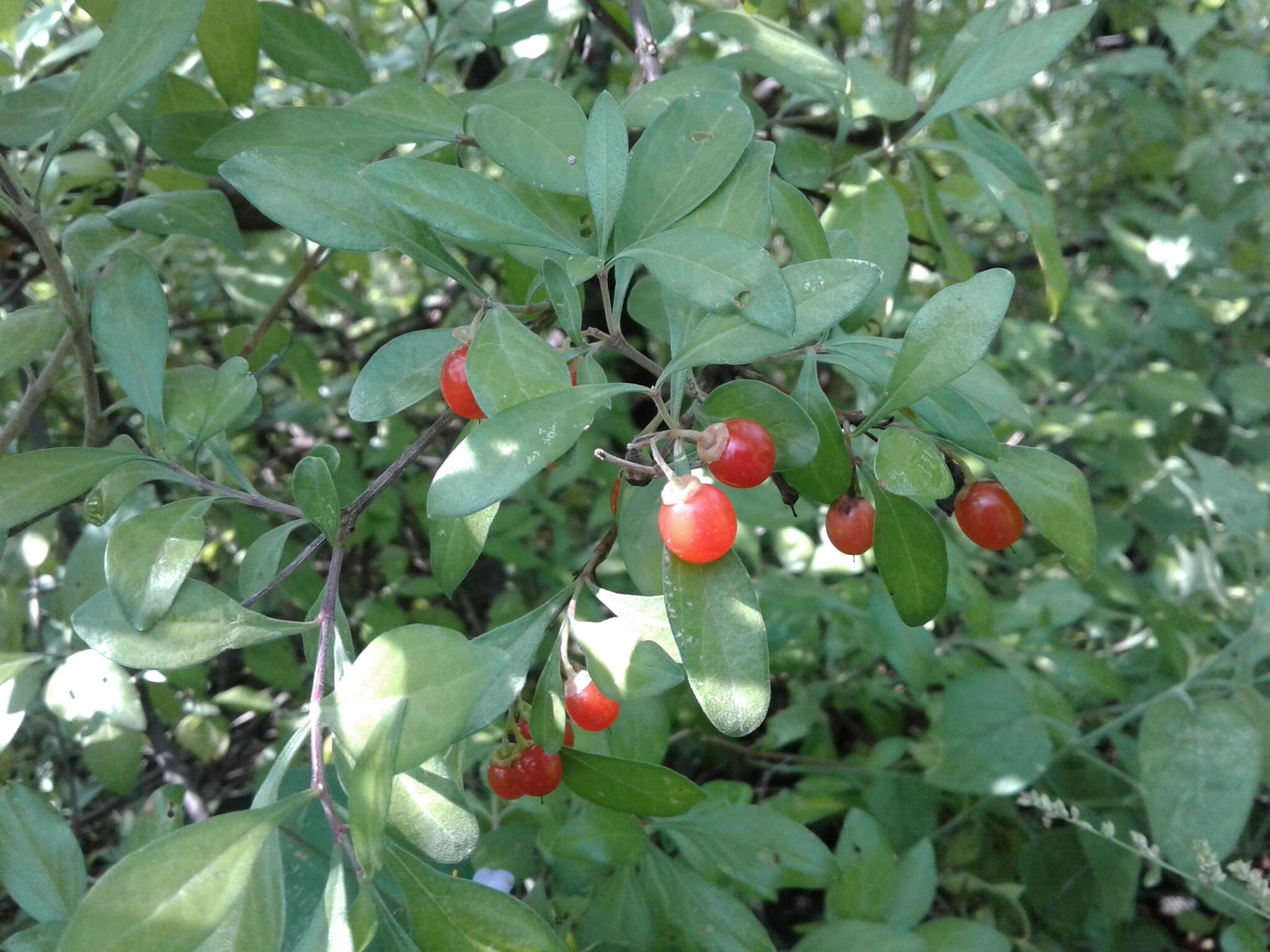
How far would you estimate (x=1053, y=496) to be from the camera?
908 mm

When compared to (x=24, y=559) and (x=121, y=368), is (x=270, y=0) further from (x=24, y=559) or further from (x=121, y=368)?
(x=24, y=559)

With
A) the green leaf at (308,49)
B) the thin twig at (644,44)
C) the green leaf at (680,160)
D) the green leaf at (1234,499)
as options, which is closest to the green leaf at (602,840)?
the green leaf at (680,160)

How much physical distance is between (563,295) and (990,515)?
0.47 m

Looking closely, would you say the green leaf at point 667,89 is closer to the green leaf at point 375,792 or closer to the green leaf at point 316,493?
the green leaf at point 316,493

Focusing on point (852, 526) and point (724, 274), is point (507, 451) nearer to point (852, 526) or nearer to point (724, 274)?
point (724, 274)

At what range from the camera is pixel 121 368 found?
1.01 m

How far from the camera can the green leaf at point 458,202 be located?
80cm

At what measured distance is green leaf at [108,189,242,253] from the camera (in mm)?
1143

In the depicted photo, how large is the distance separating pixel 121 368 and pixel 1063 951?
6.46 feet

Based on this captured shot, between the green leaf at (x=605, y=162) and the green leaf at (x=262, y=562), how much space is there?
1.48 feet

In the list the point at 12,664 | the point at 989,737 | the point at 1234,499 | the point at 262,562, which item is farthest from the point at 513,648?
the point at 1234,499

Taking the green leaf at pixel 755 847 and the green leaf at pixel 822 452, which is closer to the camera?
the green leaf at pixel 822 452

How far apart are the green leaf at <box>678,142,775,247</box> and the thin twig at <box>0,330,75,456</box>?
2.61 feet

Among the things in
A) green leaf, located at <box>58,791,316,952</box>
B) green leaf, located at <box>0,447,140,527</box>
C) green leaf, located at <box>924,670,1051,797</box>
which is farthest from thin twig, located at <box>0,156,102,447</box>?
green leaf, located at <box>924,670,1051,797</box>
